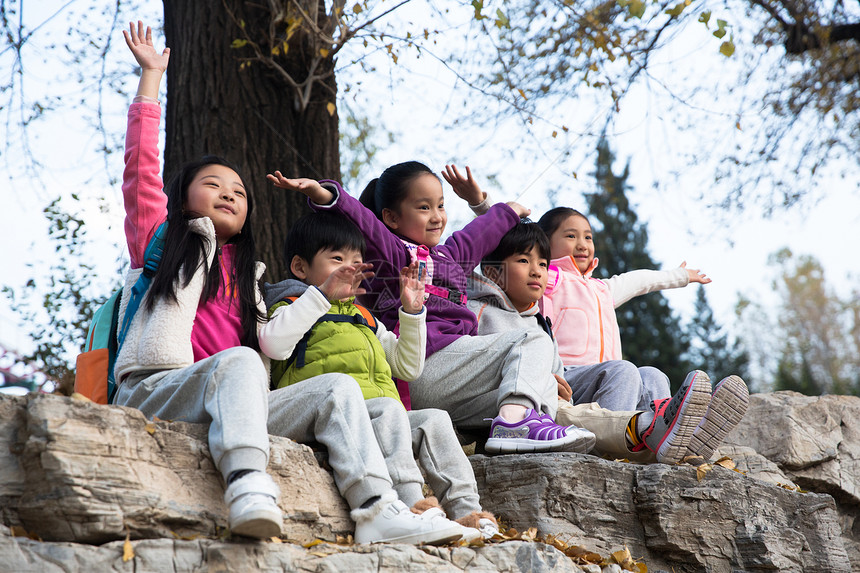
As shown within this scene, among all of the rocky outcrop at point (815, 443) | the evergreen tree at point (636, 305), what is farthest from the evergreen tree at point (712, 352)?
the rocky outcrop at point (815, 443)

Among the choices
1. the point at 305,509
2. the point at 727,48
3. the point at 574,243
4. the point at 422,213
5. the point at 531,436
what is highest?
the point at 727,48

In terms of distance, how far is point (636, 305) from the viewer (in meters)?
17.8

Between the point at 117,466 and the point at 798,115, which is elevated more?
the point at 798,115

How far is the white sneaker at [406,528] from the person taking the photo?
2525mm

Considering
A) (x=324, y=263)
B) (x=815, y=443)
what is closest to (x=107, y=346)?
(x=324, y=263)

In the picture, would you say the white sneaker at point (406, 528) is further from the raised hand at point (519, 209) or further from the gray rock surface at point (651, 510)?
the raised hand at point (519, 209)

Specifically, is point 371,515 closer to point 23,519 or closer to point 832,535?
point 23,519

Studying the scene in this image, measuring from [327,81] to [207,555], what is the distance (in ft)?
11.5

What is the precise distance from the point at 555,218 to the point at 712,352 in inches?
580

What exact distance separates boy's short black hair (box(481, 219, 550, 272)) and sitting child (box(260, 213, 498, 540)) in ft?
3.20

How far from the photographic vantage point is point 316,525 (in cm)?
271

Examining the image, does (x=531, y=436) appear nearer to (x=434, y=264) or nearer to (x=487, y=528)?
(x=487, y=528)

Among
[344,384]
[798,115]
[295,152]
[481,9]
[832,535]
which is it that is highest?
[798,115]

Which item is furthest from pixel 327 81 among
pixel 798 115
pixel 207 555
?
pixel 798 115
